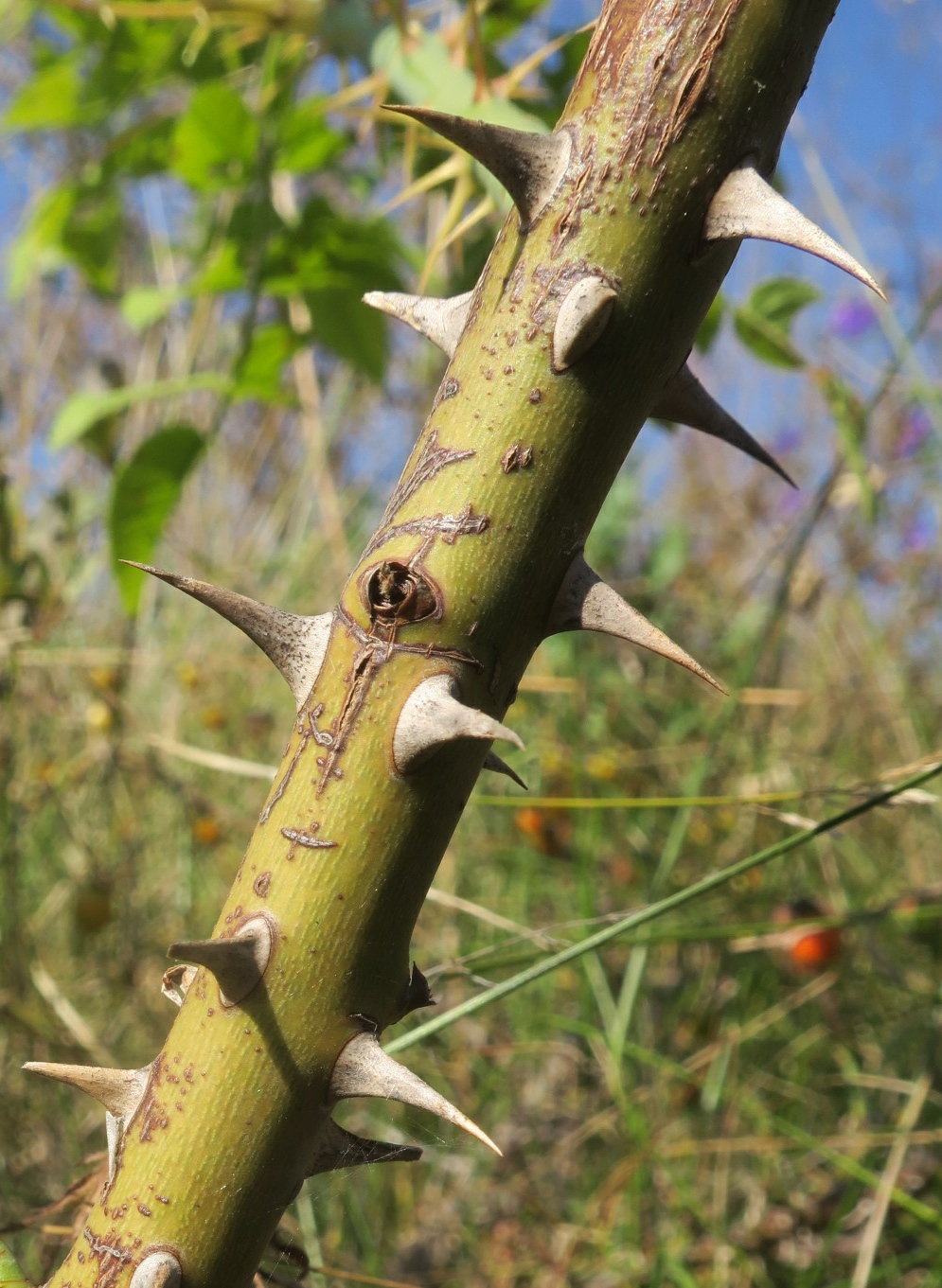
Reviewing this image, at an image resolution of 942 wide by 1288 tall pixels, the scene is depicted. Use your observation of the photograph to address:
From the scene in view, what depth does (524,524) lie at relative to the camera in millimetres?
314

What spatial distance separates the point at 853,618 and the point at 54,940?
1.13m

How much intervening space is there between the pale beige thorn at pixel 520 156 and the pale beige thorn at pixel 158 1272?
1.01ft

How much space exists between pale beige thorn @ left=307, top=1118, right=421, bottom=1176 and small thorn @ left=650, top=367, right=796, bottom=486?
241mm

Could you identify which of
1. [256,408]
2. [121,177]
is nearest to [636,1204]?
[121,177]

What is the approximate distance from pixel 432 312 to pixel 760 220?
0.12 meters

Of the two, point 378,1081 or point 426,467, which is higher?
point 426,467

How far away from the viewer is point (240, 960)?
0.31 meters

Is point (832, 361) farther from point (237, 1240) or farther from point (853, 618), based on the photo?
point (237, 1240)

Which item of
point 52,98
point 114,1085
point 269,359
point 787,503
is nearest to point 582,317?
point 114,1085

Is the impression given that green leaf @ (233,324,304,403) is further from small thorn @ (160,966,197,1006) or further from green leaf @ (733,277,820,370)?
small thorn @ (160,966,197,1006)

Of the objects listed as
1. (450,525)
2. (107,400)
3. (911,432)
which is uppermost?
(911,432)

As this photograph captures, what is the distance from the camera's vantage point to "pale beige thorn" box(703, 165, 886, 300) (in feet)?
0.97

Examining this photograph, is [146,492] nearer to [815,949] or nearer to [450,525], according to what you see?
[450,525]

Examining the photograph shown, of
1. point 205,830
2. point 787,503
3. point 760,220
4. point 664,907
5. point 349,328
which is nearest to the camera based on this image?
point 760,220
